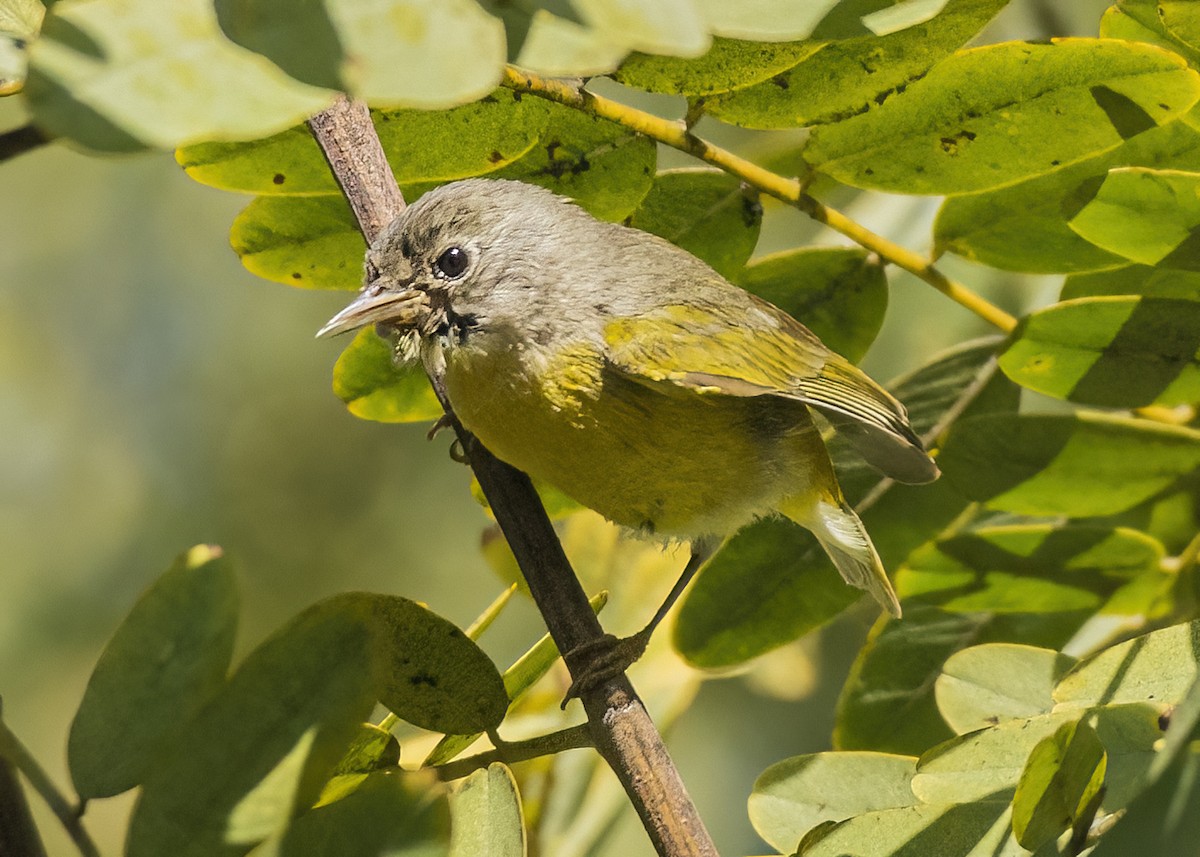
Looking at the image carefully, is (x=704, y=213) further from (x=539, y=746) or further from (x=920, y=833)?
(x=920, y=833)

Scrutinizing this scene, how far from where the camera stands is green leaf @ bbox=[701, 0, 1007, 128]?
198 cm

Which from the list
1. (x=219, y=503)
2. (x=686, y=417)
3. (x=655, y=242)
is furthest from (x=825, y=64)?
(x=219, y=503)

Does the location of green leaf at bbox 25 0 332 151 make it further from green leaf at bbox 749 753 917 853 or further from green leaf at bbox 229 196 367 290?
green leaf at bbox 749 753 917 853

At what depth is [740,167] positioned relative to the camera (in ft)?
7.73

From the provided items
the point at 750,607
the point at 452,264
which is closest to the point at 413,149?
the point at 452,264

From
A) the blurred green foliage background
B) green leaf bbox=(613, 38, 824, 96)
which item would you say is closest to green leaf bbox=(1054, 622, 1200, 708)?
green leaf bbox=(613, 38, 824, 96)

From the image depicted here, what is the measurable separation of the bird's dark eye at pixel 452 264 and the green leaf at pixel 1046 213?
36.9 inches

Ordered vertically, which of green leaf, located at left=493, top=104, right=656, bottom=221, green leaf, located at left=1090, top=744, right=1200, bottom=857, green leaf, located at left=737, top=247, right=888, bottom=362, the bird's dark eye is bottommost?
green leaf, located at left=1090, top=744, right=1200, bottom=857

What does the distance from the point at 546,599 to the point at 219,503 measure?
3.30 meters

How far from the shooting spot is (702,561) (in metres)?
2.78

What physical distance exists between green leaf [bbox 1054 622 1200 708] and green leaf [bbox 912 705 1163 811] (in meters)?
0.04

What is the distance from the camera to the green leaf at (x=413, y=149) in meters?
2.15

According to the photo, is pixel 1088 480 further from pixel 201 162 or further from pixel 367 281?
pixel 201 162

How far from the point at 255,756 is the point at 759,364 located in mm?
1456
